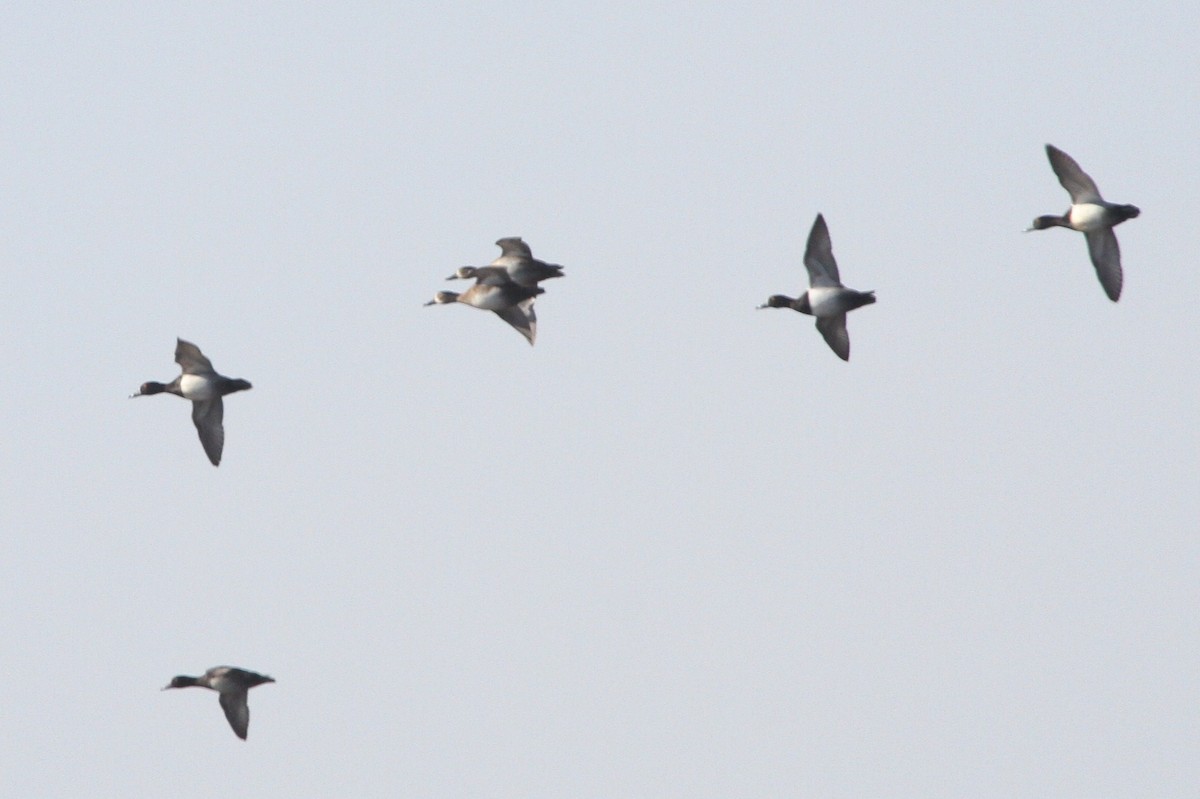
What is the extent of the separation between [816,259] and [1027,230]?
528 centimetres

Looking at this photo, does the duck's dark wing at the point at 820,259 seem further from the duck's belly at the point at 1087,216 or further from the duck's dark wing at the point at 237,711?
the duck's dark wing at the point at 237,711

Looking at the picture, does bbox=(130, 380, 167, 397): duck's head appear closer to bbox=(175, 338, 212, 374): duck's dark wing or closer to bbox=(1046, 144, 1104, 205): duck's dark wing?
bbox=(175, 338, 212, 374): duck's dark wing

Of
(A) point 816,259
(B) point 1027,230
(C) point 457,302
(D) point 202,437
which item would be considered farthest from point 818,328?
(D) point 202,437

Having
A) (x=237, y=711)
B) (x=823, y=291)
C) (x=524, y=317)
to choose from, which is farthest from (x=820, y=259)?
(x=237, y=711)

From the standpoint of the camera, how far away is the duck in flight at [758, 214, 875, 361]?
61844 mm

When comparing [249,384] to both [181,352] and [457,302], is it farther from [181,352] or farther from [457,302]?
[457,302]

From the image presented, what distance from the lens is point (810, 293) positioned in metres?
62.1

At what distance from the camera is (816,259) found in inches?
2451

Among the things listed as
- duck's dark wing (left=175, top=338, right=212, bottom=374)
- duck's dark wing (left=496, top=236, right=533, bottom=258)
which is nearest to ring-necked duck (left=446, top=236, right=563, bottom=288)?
duck's dark wing (left=496, top=236, right=533, bottom=258)

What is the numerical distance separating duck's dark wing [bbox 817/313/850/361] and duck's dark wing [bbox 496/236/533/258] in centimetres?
757

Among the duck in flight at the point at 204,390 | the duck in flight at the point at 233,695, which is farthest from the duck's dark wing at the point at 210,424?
the duck in flight at the point at 233,695

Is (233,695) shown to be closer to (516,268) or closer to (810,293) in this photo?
(516,268)

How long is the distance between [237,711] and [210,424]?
724cm

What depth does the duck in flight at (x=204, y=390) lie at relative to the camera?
210 ft
